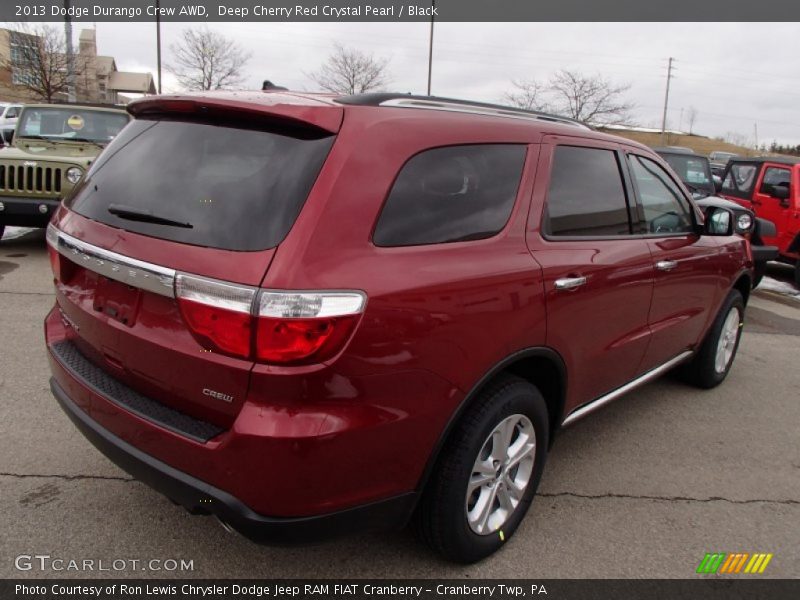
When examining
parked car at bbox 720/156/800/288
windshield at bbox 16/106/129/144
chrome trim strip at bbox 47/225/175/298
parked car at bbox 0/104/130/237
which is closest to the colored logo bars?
chrome trim strip at bbox 47/225/175/298

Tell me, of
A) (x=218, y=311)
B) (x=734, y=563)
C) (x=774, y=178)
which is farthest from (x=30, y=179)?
(x=774, y=178)

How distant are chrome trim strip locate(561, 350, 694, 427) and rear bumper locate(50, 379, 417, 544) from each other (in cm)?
117

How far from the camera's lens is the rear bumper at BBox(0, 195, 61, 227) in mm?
7004

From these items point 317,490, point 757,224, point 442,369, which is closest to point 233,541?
point 317,490

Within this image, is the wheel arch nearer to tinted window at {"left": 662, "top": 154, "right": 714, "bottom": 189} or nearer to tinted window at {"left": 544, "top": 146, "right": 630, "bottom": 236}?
tinted window at {"left": 544, "top": 146, "right": 630, "bottom": 236}

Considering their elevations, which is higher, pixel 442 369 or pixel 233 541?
pixel 442 369

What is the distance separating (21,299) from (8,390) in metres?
2.25

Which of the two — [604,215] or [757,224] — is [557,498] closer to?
[604,215]

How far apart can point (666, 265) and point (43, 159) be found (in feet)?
22.9

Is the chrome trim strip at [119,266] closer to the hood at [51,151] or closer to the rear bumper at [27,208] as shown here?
the rear bumper at [27,208]

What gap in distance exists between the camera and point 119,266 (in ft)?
6.64

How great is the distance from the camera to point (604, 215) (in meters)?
2.99

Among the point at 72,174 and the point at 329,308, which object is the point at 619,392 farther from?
the point at 72,174
